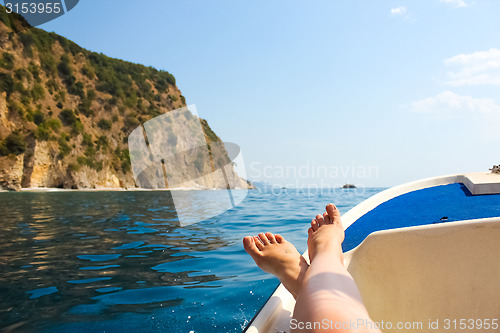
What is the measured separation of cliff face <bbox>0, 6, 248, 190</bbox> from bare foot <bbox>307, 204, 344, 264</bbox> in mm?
22964

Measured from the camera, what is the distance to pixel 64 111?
26859mm

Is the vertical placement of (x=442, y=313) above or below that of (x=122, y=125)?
below

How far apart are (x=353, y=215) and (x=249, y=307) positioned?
965 mm

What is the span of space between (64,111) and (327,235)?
99.3 feet

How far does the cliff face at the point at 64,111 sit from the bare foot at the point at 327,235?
2296 cm

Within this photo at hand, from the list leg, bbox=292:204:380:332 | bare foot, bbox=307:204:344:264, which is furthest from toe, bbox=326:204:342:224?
leg, bbox=292:204:380:332

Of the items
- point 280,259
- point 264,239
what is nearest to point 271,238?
point 264,239

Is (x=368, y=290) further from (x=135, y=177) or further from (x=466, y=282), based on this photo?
(x=135, y=177)

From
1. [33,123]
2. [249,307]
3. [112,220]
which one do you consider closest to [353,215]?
[249,307]

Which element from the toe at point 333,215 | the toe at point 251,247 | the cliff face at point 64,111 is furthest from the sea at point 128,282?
the cliff face at point 64,111

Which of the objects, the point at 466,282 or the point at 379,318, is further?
the point at 379,318

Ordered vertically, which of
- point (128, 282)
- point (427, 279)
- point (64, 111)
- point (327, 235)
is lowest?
point (128, 282)

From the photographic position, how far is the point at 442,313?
3.57ft

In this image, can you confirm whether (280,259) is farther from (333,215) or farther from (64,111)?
(64,111)
